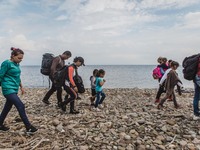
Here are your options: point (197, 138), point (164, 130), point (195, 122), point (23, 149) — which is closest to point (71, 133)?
point (23, 149)

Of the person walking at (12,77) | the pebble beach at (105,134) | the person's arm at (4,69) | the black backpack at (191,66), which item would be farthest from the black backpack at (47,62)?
the black backpack at (191,66)

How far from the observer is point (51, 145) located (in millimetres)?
5605

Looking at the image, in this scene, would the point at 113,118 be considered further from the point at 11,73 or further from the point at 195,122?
the point at 11,73

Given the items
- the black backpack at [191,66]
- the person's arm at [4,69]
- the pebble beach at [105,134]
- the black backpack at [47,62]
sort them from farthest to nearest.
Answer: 1. the black backpack at [47,62]
2. the black backpack at [191,66]
3. the person's arm at [4,69]
4. the pebble beach at [105,134]

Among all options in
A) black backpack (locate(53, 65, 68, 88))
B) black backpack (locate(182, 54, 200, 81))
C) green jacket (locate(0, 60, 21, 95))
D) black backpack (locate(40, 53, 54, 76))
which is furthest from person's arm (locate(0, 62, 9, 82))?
black backpack (locate(182, 54, 200, 81))

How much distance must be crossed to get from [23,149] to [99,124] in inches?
92.4

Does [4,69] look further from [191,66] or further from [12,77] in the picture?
[191,66]

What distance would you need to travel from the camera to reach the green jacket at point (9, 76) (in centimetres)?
590

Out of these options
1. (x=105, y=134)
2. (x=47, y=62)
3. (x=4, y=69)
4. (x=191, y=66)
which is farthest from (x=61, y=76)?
(x=191, y=66)

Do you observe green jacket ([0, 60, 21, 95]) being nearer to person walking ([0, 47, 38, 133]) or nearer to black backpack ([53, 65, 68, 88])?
person walking ([0, 47, 38, 133])

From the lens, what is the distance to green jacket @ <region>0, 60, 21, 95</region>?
5.90 m

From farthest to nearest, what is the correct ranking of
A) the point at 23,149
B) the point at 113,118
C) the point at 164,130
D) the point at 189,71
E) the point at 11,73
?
the point at 113,118
the point at 189,71
the point at 164,130
the point at 11,73
the point at 23,149

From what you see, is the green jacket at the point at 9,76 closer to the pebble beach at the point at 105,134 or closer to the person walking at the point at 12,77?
the person walking at the point at 12,77

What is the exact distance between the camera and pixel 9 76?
5.99 m
